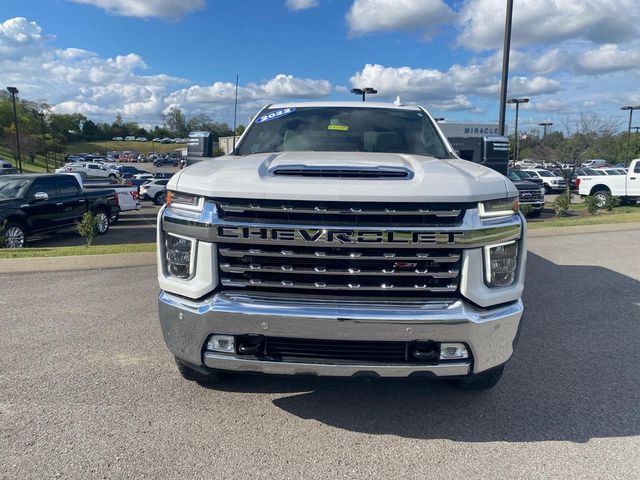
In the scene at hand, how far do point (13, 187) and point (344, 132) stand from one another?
10811mm

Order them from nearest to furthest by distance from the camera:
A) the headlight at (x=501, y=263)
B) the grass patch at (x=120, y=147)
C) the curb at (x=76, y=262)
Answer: the headlight at (x=501, y=263)
the curb at (x=76, y=262)
the grass patch at (x=120, y=147)

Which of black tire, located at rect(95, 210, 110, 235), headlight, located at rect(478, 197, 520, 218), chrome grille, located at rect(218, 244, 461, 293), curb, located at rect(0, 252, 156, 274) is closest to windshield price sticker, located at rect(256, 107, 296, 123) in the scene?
chrome grille, located at rect(218, 244, 461, 293)

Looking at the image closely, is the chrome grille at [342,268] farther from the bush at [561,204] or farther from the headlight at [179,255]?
the bush at [561,204]

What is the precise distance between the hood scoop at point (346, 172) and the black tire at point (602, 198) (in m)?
16.6

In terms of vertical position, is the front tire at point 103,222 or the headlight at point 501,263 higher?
the headlight at point 501,263

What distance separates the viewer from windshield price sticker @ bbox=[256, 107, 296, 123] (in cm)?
477

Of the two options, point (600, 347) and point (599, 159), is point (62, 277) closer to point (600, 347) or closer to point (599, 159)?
point (600, 347)

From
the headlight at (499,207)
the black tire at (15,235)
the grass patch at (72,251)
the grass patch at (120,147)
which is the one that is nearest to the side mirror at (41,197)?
the black tire at (15,235)

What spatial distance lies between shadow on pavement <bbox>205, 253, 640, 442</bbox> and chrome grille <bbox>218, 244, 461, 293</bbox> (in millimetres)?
592

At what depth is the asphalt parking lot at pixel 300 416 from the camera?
274 centimetres

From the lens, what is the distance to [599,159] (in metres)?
58.6

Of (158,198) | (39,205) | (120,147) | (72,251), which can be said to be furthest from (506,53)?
(120,147)

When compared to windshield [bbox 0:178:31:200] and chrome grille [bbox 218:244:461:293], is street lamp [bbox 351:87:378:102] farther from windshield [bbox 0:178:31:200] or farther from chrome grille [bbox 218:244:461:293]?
chrome grille [bbox 218:244:461:293]

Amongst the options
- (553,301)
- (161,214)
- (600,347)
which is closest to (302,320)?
(161,214)
